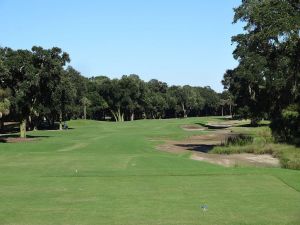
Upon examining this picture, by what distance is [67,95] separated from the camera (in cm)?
7512

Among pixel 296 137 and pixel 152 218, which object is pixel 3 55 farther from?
pixel 152 218

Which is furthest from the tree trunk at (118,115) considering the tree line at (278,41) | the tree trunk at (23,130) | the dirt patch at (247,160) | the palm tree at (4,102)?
the dirt patch at (247,160)

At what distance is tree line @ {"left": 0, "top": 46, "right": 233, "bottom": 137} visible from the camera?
56.3m

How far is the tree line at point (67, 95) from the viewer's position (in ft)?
185

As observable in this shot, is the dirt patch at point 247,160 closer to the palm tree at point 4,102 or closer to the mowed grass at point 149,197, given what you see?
the mowed grass at point 149,197

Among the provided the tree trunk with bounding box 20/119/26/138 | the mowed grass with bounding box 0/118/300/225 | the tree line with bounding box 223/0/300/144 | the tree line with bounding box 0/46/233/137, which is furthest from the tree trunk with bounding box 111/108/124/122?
the mowed grass with bounding box 0/118/300/225

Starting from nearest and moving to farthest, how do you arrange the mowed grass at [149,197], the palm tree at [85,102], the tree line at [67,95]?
the mowed grass at [149,197]
the tree line at [67,95]
the palm tree at [85,102]

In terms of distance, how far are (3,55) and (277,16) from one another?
1382 inches

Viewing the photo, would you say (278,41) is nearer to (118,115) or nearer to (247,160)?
(247,160)

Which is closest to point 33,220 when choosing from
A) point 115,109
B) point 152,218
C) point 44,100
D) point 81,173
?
point 152,218

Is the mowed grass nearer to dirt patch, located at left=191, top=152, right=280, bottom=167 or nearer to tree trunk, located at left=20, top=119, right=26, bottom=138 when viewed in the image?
dirt patch, located at left=191, top=152, right=280, bottom=167

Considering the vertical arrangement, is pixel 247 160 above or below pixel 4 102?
below

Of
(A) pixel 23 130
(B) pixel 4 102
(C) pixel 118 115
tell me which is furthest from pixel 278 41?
(C) pixel 118 115

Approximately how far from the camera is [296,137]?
38844 mm
